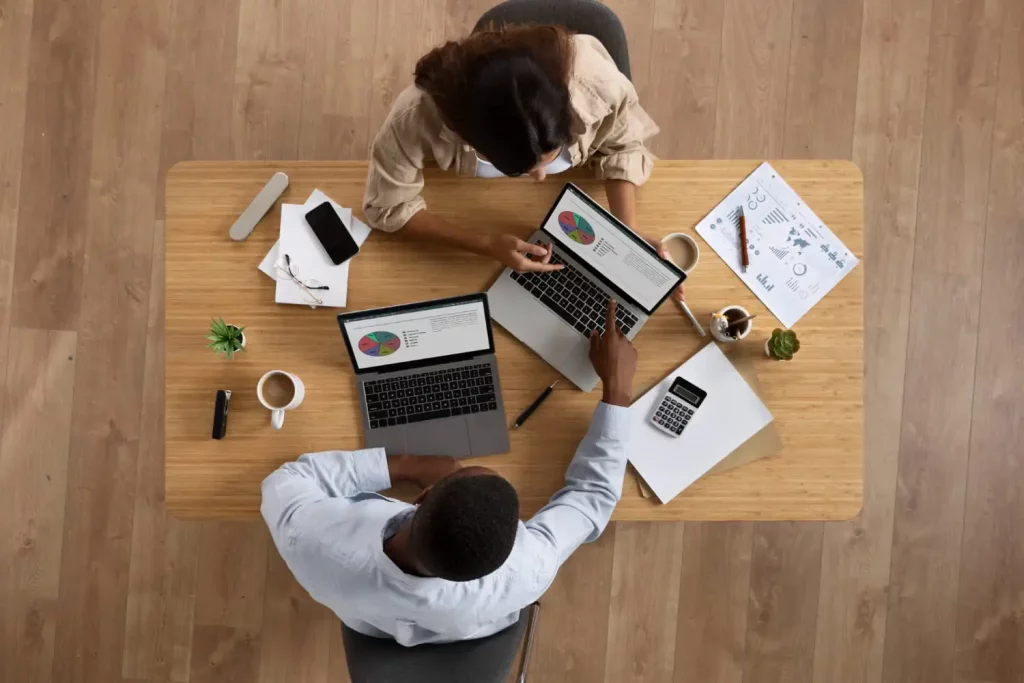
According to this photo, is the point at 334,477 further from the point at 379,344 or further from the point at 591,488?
the point at 591,488

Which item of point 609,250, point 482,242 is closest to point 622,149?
point 609,250

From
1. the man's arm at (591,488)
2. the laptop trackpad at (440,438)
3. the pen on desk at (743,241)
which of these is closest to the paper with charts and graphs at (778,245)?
the pen on desk at (743,241)

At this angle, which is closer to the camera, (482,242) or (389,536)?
(389,536)

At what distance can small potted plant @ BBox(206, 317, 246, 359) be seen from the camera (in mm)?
1271

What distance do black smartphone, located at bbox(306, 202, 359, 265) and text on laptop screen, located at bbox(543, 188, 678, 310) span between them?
39 centimetres

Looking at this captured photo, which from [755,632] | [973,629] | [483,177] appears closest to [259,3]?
[483,177]

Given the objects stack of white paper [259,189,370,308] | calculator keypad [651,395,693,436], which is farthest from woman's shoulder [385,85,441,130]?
calculator keypad [651,395,693,436]

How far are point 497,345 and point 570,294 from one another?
173mm

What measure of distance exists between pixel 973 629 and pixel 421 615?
5.88ft

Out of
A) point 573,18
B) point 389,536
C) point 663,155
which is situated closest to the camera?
point 389,536

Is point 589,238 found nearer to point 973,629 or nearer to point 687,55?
point 687,55

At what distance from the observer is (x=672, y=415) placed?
1.31 m

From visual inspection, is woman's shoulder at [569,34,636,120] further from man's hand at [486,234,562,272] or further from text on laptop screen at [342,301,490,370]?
text on laptop screen at [342,301,490,370]

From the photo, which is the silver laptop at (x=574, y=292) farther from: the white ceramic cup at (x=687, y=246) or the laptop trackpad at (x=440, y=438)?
the laptop trackpad at (x=440, y=438)
